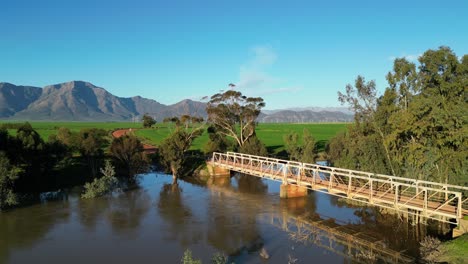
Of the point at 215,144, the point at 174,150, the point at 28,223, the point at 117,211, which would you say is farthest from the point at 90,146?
the point at 215,144

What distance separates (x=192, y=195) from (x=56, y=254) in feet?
48.7

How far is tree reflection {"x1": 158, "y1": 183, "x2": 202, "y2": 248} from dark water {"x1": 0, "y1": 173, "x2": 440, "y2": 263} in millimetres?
61

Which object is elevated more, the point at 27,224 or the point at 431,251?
the point at 431,251

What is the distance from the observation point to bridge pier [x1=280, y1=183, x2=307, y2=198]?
97.8 ft

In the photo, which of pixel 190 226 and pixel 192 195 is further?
pixel 192 195

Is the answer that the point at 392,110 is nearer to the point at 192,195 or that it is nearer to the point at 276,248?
the point at 276,248

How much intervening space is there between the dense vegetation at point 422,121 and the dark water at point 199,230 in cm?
400

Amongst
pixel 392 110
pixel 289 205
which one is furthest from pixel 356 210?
pixel 392 110

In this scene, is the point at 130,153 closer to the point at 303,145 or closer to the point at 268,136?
the point at 303,145

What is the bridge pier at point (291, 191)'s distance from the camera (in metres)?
29.8

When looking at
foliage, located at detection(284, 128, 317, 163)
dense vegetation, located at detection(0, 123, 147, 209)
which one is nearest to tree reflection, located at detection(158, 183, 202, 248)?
dense vegetation, located at detection(0, 123, 147, 209)

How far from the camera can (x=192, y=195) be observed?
106ft

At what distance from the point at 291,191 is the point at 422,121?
12.2 m

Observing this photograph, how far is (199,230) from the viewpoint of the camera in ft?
72.3
